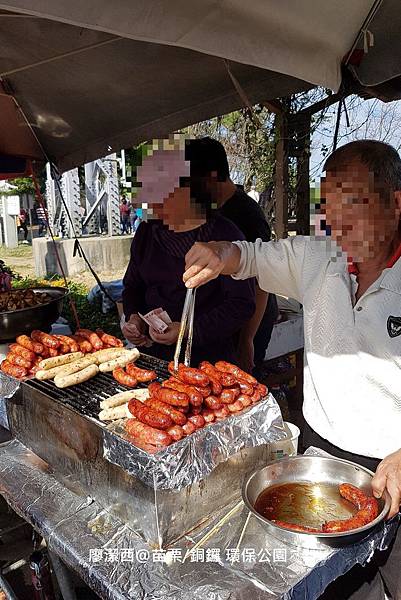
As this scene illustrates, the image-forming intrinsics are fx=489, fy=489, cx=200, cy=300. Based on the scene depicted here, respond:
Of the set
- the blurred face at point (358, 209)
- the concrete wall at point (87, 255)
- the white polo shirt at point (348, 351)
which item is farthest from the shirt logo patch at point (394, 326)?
the concrete wall at point (87, 255)

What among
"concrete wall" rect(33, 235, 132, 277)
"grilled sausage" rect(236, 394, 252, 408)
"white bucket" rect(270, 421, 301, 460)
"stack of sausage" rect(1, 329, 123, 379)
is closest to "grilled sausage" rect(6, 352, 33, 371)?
"stack of sausage" rect(1, 329, 123, 379)

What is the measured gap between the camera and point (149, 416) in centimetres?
191

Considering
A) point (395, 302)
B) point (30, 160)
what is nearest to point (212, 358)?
point (395, 302)

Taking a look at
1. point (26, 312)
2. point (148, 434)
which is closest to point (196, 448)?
point (148, 434)

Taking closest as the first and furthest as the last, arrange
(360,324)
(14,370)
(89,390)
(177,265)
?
(360,324)
(89,390)
(14,370)
(177,265)

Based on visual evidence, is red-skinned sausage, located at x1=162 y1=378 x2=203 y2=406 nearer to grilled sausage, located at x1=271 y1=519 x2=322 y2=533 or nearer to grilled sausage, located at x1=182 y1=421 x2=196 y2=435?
grilled sausage, located at x1=182 y1=421 x2=196 y2=435

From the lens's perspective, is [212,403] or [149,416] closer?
[149,416]

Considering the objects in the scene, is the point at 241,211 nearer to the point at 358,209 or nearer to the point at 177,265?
the point at 177,265

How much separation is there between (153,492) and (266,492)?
0.50 m

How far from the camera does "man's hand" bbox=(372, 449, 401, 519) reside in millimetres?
1774

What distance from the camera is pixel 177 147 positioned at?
306 centimetres

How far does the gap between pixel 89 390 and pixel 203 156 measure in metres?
1.71

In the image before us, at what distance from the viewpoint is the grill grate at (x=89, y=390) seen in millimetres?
2239

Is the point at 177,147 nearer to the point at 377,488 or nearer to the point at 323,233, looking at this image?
the point at 323,233
